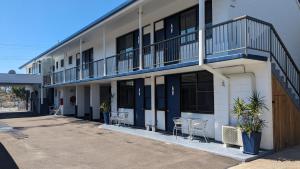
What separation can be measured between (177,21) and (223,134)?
545cm

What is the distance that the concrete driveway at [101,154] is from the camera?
829 centimetres

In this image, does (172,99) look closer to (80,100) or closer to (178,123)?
(178,123)

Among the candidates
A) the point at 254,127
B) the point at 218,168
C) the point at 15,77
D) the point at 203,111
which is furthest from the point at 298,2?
the point at 15,77

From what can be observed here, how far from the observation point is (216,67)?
10430 mm

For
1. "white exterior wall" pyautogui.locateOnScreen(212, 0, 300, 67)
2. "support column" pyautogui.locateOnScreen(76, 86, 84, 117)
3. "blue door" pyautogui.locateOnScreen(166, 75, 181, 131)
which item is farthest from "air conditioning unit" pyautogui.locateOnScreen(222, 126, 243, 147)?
"support column" pyautogui.locateOnScreen(76, 86, 84, 117)

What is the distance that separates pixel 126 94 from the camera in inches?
682

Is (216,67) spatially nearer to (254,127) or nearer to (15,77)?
(254,127)

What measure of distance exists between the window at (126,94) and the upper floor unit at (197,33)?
109cm

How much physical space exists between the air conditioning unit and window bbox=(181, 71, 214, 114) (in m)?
1.50

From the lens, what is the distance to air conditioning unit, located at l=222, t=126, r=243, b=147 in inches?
374

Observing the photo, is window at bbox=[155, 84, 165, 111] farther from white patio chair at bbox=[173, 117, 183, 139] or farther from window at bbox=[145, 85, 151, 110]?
white patio chair at bbox=[173, 117, 183, 139]

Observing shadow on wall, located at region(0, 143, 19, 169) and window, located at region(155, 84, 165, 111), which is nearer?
shadow on wall, located at region(0, 143, 19, 169)

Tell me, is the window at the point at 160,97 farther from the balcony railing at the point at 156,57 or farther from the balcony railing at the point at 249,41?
the balcony railing at the point at 249,41

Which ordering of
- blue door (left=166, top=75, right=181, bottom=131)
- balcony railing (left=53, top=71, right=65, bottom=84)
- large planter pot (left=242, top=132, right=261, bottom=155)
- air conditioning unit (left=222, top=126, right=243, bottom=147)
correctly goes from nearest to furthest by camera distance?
large planter pot (left=242, top=132, right=261, bottom=155) < air conditioning unit (left=222, top=126, right=243, bottom=147) < blue door (left=166, top=75, right=181, bottom=131) < balcony railing (left=53, top=71, right=65, bottom=84)
